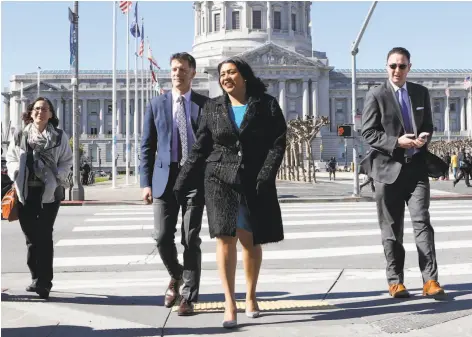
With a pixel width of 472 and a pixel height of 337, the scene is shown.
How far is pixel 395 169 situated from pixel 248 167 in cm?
150

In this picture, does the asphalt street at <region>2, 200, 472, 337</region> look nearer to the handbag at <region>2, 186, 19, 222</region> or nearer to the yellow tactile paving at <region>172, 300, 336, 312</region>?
the yellow tactile paving at <region>172, 300, 336, 312</region>

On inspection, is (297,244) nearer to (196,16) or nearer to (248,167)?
(248,167)

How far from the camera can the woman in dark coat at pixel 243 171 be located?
186 inches

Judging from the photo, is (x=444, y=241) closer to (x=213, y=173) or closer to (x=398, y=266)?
(x=398, y=266)

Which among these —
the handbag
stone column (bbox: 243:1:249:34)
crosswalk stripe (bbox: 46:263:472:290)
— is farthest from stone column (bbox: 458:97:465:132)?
the handbag

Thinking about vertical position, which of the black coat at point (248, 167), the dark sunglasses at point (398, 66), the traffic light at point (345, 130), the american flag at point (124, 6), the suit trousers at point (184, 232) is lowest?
the suit trousers at point (184, 232)

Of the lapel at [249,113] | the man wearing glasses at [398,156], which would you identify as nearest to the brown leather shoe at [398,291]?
the man wearing glasses at [398,156]

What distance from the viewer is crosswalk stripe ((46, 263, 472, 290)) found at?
6.23 metres

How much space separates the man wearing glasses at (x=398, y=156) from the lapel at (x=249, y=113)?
52.3 inches

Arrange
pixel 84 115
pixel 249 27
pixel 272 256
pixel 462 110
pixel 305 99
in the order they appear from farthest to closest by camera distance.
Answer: pixel 462 110 < pixel 84 115 < pixel 249 27 < pixel 305 99 < pixel 272 256

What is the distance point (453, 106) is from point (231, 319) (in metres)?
110

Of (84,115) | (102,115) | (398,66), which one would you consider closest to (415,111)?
(398,66)

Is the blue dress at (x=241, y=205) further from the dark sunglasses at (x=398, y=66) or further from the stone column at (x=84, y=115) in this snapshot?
the stone column at (x=84, y=115)

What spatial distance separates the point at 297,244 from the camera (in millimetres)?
8961
